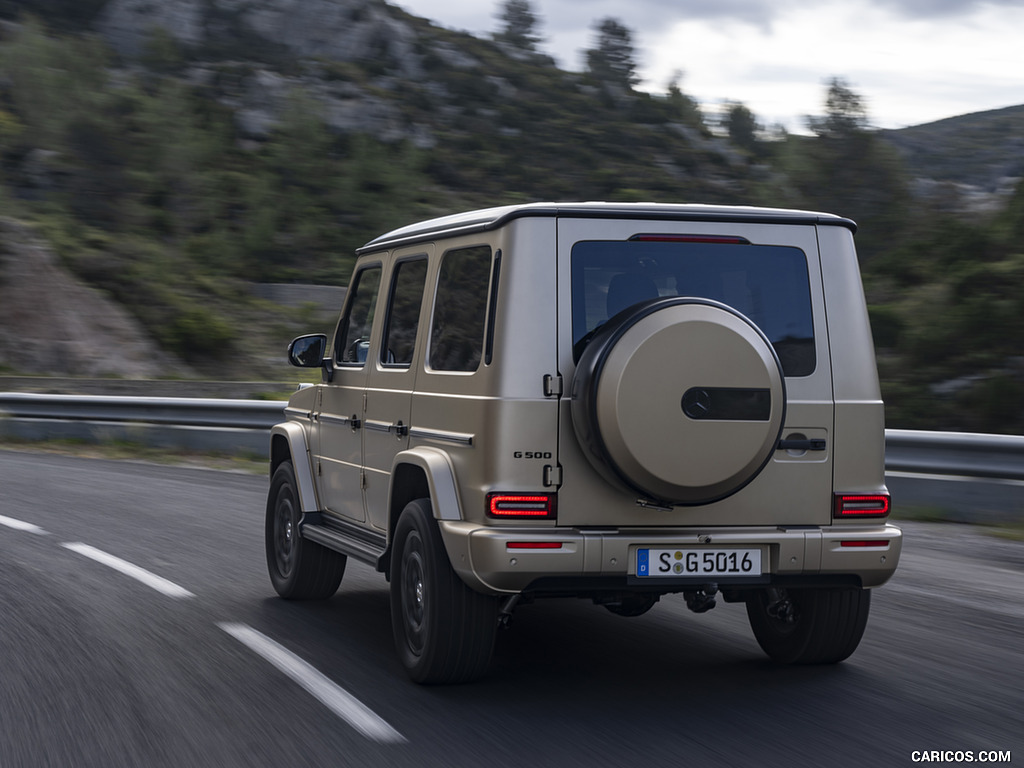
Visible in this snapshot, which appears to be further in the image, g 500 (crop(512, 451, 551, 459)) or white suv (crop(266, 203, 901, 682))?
g 500 (crop(512, 451, 551, 459))

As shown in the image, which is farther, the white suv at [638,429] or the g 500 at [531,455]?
the g 500 at [531,455]

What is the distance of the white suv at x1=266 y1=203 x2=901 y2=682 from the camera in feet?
15.0

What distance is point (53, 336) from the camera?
29.7 metres

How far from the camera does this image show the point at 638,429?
14.8 feet

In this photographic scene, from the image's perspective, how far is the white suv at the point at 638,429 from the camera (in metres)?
4.58

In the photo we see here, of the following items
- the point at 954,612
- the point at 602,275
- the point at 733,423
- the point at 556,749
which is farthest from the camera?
the point at 954,612

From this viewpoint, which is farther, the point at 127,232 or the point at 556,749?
the point at 127,232

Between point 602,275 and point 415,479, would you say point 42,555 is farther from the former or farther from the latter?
point 602,275

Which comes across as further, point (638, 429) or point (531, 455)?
point (531, 455)

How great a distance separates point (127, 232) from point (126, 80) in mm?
22819

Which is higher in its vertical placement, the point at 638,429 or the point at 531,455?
the point at 638,429

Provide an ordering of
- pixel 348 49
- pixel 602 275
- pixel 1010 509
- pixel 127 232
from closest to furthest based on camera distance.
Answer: pixel 602 275 → pixel 1010 509 → pixel 127 232 → pixel 348 49

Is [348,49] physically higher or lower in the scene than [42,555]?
higher

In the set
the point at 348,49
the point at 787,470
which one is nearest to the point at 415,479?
the point at 787,470
